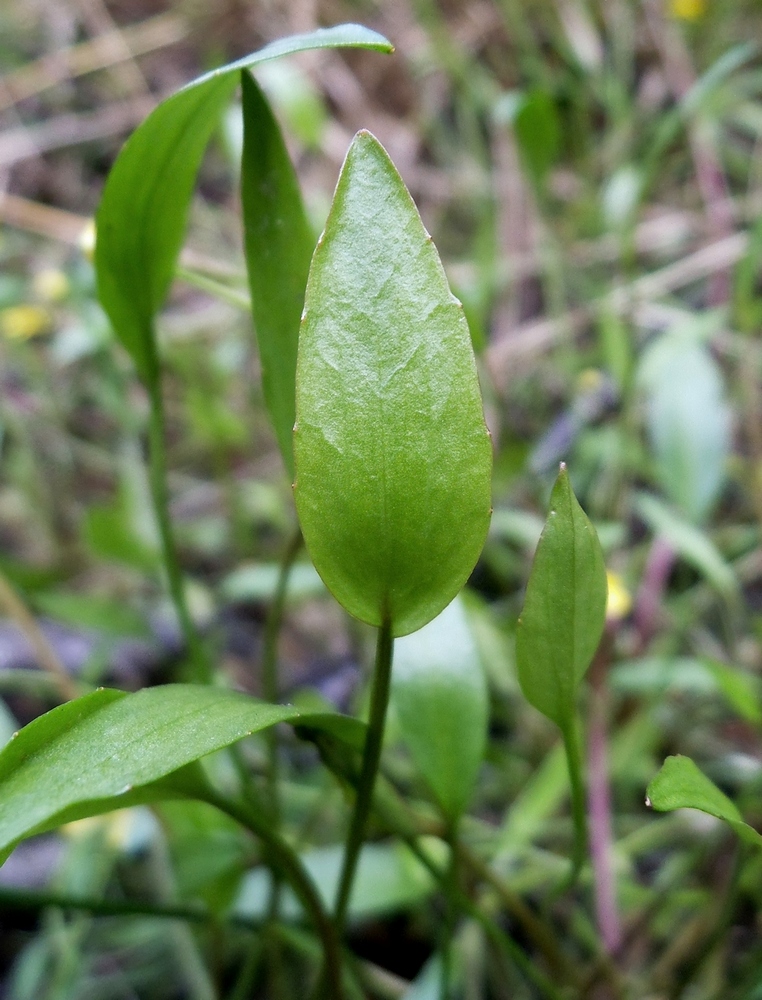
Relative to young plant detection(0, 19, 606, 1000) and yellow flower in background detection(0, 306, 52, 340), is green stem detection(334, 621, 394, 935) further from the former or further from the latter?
yellow flower in background detection(0, 306, 52, 340)

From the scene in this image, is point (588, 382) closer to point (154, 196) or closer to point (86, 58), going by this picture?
point (154, 196)

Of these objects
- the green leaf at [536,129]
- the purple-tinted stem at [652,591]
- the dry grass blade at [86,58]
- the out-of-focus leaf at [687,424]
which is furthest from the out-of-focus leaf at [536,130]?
the dry grass blade at [86,58]

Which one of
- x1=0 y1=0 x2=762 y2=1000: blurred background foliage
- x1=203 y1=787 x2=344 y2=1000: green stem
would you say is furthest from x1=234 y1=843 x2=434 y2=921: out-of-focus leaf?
x1=203 y1=787 x2=344 y2=1000: green stem

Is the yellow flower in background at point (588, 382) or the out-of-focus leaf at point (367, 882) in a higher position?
the yellow flower in background at point (588, 382)

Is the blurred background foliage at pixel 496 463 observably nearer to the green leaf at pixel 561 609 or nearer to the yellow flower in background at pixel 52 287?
the yellow flower in background at pixel 52 287

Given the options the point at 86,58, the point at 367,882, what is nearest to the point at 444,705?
the point at 367,882
